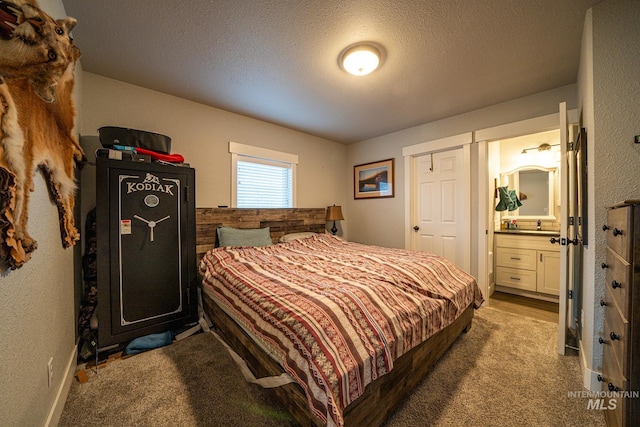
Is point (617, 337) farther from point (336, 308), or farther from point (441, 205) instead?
point (441, 205)

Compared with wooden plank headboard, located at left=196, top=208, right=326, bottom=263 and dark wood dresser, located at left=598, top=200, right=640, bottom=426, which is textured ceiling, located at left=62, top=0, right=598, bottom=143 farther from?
dark wood dresser, located at left=598, top=200, right=640, bottom=426

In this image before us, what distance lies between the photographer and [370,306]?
1.40 meters

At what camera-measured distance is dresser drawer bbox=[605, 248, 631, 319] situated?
99 cm

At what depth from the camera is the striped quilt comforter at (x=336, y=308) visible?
3.59 ft

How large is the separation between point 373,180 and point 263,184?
6.45 feet

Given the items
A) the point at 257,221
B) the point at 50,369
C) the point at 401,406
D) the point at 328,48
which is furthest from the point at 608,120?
the point at 50,369

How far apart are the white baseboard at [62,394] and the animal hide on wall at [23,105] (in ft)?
3.38

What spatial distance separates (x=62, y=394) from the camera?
1465 millimetres

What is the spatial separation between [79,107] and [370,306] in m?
3.03

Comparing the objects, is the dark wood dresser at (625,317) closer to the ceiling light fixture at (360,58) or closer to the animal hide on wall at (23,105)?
the ceiling light fixture at (360,58)

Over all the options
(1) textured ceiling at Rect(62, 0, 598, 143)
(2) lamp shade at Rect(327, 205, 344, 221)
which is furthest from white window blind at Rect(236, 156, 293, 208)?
(1) textured ceiling at Rect(62, 0, 598, 143)

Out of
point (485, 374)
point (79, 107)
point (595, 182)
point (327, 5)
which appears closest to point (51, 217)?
point (79, 107)

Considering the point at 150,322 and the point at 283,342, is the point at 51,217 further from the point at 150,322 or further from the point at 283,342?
the point at 283,342
